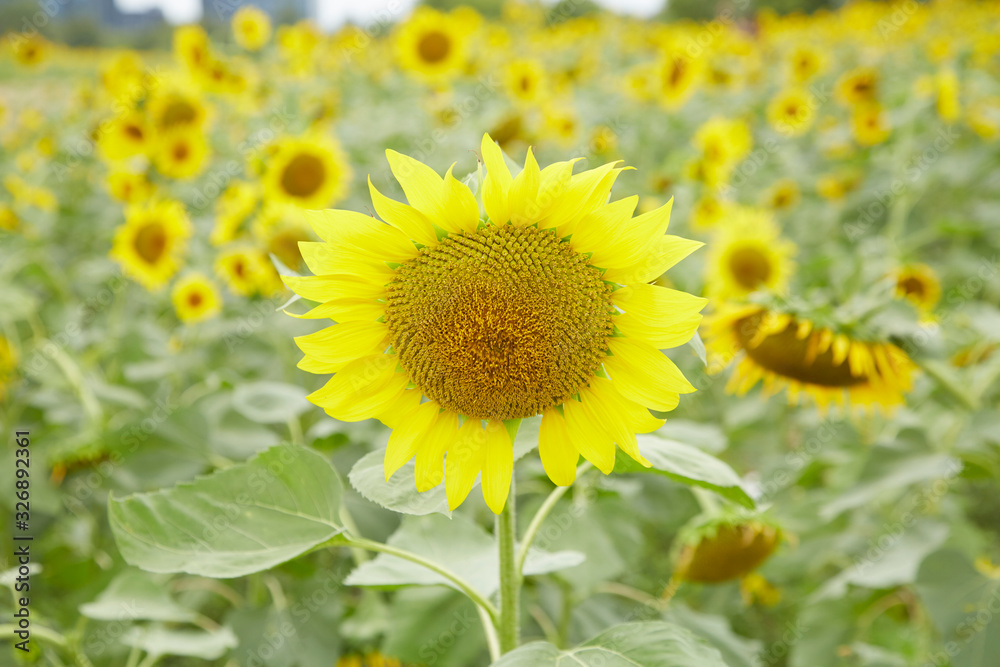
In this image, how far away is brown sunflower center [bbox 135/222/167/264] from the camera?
105 inches

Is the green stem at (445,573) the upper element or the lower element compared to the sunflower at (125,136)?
upper

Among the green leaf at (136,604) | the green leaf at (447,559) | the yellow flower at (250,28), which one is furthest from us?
the yellow flower at (250,28)

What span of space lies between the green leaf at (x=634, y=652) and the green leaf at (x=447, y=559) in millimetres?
139

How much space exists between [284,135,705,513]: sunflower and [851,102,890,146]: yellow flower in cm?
333

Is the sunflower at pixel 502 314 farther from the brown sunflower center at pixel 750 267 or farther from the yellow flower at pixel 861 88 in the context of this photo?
the yellow flower at pixel 861 88

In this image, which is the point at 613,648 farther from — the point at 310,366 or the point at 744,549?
the point at 744,549

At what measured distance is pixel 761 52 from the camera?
6.36 metres

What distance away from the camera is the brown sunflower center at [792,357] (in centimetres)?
135

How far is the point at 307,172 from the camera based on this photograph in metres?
2.74

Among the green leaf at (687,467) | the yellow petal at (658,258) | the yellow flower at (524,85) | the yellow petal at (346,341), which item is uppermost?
the yellow petal at (658,258)

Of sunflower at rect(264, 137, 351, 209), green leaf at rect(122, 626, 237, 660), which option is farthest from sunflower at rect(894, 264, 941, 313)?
sunflower at rect(264, 137, 351, 209)

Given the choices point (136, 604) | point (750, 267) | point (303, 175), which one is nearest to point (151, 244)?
point (303, 175)

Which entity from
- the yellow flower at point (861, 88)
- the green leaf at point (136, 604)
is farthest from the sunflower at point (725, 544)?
the yellow flower at point (861, 88)

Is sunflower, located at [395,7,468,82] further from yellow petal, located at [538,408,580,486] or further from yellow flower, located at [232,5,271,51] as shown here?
yellow petal, located at [538,408,580,486]
